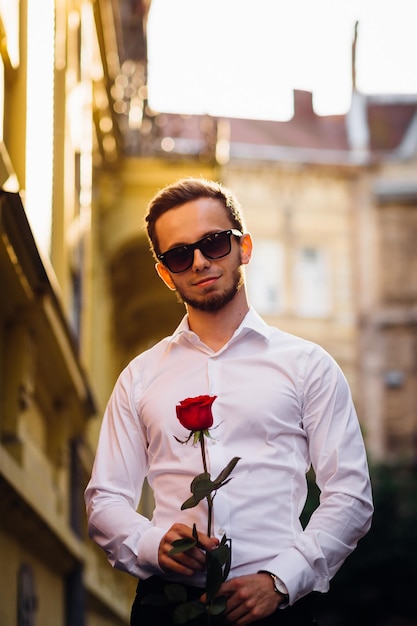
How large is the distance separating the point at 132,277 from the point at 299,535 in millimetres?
16668

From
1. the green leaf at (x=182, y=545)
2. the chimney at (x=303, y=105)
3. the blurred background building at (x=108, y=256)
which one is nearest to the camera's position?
the green leaf at (x=182, y=545)

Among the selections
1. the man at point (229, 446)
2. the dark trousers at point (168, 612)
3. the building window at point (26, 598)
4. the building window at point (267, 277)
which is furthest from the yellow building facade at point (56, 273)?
the building window at point (267, 277)

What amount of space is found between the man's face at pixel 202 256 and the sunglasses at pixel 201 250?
0.04ft

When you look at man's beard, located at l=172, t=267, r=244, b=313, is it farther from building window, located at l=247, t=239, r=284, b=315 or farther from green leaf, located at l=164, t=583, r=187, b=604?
building window, located at l=247, t=239, r=284, b=315

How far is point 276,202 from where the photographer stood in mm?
35719

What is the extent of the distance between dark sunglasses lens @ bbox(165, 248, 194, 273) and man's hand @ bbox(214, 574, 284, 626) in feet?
2.79

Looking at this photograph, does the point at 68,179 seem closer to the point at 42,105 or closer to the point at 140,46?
the point at 42,105

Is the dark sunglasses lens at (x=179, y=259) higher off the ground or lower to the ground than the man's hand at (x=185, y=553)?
higher

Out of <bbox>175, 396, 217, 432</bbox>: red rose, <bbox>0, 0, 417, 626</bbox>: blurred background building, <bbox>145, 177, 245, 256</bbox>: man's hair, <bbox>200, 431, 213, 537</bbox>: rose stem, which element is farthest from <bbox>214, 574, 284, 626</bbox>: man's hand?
<bbox>0, 0, 417, 626</bbox>: blurred background building

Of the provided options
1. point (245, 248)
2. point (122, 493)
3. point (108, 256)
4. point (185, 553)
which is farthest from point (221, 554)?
point (108, 256)

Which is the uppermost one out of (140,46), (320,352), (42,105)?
(140,46)

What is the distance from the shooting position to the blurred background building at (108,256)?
688 centimetres

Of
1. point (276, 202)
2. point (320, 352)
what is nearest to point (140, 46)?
point (320, 352)

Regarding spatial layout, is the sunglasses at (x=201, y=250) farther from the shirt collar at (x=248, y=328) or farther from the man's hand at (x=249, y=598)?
the man's hand at (x=249, y=598)
